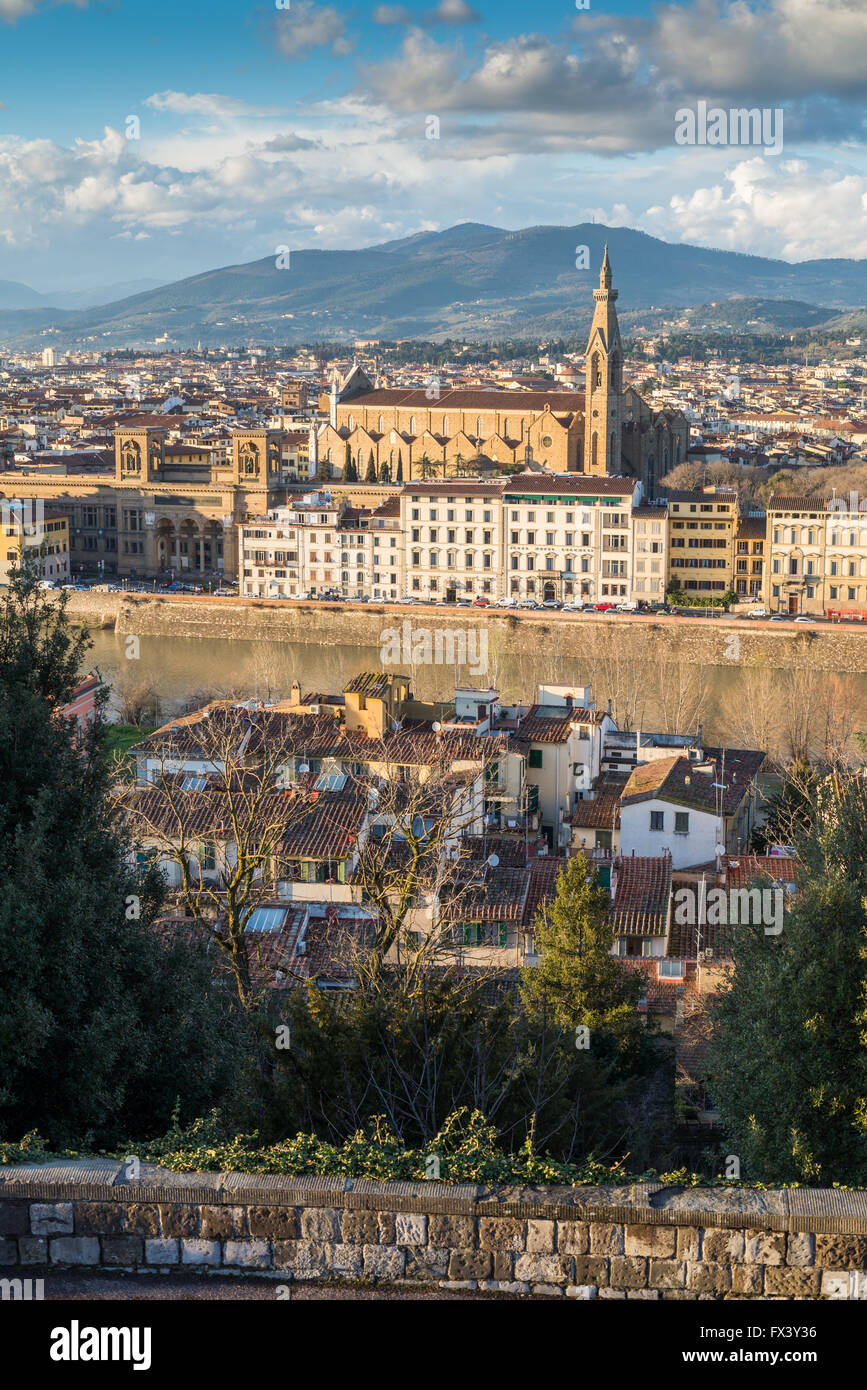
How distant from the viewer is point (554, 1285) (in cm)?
263

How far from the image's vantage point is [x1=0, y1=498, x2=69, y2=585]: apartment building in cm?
3183

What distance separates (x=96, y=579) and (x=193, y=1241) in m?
32.1

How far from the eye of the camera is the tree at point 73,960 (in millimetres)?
3801

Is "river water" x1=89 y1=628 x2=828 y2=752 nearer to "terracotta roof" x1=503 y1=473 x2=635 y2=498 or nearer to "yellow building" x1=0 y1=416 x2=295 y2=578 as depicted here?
"terracotta roof" x1=503 y1=473 x2=635 y2=498

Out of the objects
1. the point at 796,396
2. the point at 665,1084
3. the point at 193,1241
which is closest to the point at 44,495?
the point at 665,1084

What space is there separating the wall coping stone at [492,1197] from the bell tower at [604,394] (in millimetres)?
34056

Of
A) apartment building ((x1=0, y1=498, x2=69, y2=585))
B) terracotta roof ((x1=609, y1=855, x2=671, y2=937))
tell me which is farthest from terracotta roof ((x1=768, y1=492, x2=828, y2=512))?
terracotta roof ((x1=609, y1=855, x2=671, y2=937))

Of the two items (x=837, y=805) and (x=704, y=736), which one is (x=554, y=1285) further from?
(x=704, y=736)

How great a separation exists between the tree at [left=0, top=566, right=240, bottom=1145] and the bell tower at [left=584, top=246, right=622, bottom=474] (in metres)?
32.2

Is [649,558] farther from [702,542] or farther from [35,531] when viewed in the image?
[35,531]

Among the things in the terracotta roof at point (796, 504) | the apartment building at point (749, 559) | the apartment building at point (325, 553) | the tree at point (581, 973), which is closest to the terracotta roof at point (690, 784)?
the tree at point (581, 973)

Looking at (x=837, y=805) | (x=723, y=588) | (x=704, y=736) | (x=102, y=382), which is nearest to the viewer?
(x=837, y=805)

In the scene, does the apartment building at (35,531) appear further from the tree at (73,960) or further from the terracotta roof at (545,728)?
the tree at (73,960)

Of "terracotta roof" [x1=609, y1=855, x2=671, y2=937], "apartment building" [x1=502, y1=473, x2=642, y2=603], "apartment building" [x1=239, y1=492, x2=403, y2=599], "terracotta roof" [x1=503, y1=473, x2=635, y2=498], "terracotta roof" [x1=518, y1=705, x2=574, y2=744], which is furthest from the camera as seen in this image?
"apartment building" [x1=239, y1=492, x2=403, y2=599]
